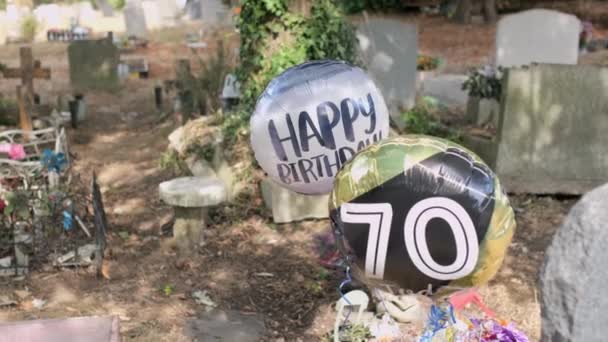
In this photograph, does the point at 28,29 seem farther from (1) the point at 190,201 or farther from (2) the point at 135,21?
(1) the point at 190,201

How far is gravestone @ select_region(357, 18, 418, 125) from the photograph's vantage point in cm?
943

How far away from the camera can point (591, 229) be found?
2027 millimetres

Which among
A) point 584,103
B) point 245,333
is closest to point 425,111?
point 584,103

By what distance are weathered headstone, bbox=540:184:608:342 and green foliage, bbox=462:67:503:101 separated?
6.60 meters

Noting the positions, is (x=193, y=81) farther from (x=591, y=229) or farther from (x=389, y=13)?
(x=389, y=13)

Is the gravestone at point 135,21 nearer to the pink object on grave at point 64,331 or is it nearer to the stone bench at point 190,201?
the stone bench at point 190,201

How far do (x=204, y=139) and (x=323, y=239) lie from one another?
2.02 meters

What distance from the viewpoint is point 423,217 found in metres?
2.85

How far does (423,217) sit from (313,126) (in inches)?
50.9

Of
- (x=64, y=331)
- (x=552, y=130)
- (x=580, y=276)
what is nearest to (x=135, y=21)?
(x=552, y=130)

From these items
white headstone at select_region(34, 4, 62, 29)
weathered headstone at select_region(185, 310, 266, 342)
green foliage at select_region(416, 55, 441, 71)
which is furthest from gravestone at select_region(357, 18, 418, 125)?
white headstone at select_region(34, 4, 62, 29)

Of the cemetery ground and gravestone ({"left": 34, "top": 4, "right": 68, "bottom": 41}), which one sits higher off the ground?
gravestone ({"left": 34, "top": 4, "right": 68, "bottom": 41})

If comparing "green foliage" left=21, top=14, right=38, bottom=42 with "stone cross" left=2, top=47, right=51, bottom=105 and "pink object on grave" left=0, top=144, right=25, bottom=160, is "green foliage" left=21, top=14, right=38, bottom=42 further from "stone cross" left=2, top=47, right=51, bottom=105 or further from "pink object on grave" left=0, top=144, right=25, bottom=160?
"pink object on grave" left=0, top=144, right=25, bottom=160

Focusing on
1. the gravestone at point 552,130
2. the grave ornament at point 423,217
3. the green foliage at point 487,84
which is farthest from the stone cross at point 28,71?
the grave ornament at point 423,217
